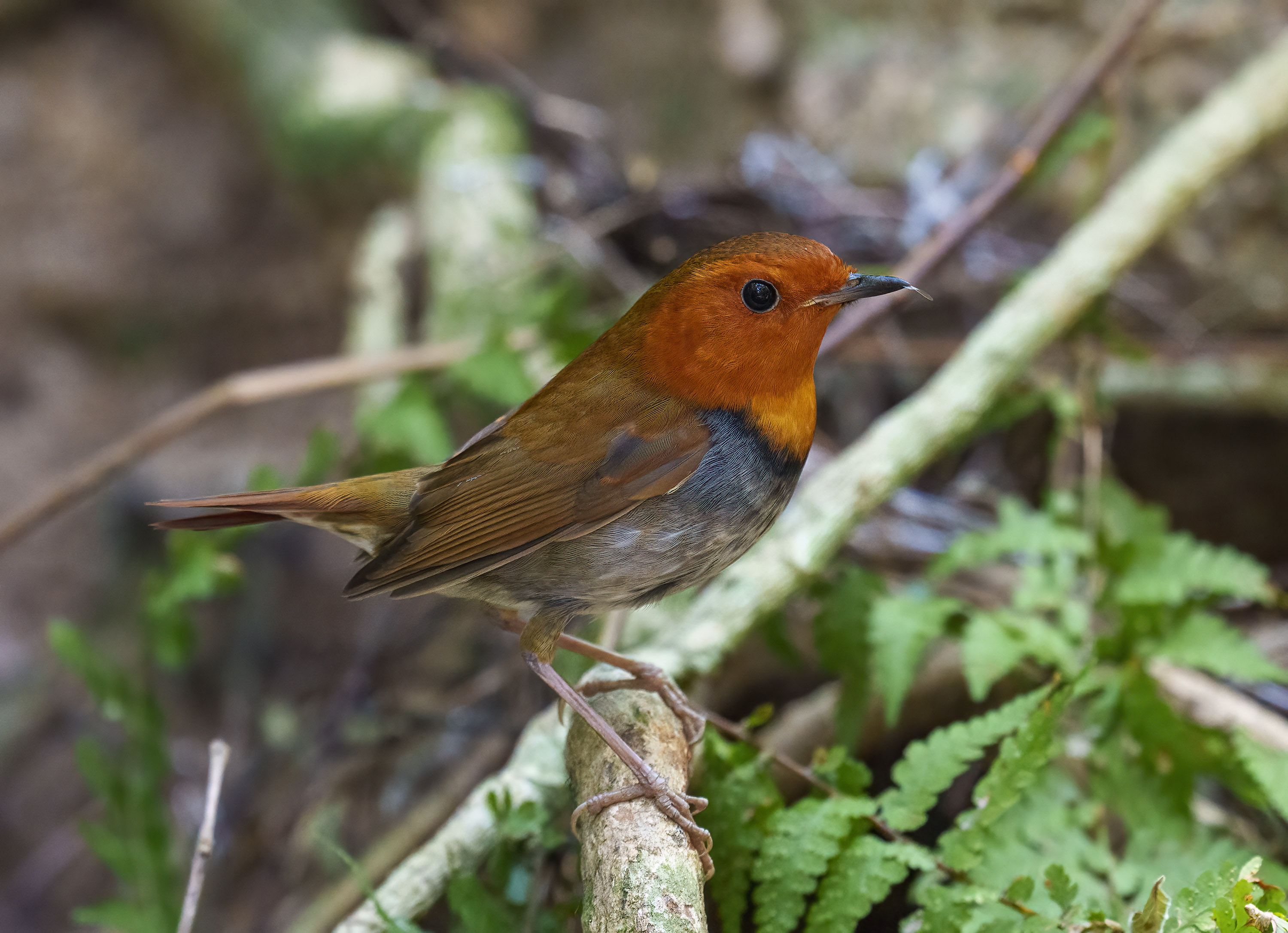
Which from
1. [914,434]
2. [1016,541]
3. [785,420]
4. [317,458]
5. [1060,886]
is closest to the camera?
[1060,886]

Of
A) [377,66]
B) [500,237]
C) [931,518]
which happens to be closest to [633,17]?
[377,66]

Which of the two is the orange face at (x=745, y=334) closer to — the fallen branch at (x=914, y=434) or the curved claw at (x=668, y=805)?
the fallen branch at (x=914, y=434)

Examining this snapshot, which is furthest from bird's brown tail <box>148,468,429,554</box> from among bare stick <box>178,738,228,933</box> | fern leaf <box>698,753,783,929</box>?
fern leaf <box>698,753,783,929</box>

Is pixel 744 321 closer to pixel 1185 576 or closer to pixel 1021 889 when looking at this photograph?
pixel 1021 889

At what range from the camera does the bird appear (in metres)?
2.14

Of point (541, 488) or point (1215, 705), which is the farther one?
point (1215, 705)

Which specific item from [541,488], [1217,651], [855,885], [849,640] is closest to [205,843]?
[541,488]

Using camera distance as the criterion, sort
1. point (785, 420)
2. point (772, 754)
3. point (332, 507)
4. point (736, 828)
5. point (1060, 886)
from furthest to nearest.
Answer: point (332, 507) < point (785, 420) < point (772, 754) < point (736, 828) < point (1060, 886)

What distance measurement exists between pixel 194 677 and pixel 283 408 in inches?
63.4

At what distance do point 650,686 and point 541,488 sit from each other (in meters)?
0.49

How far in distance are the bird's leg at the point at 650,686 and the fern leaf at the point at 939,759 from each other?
467mm

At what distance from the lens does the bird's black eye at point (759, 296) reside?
7.11ft

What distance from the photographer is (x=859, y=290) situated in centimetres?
216

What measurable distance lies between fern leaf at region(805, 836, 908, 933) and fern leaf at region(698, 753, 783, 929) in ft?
0.53
